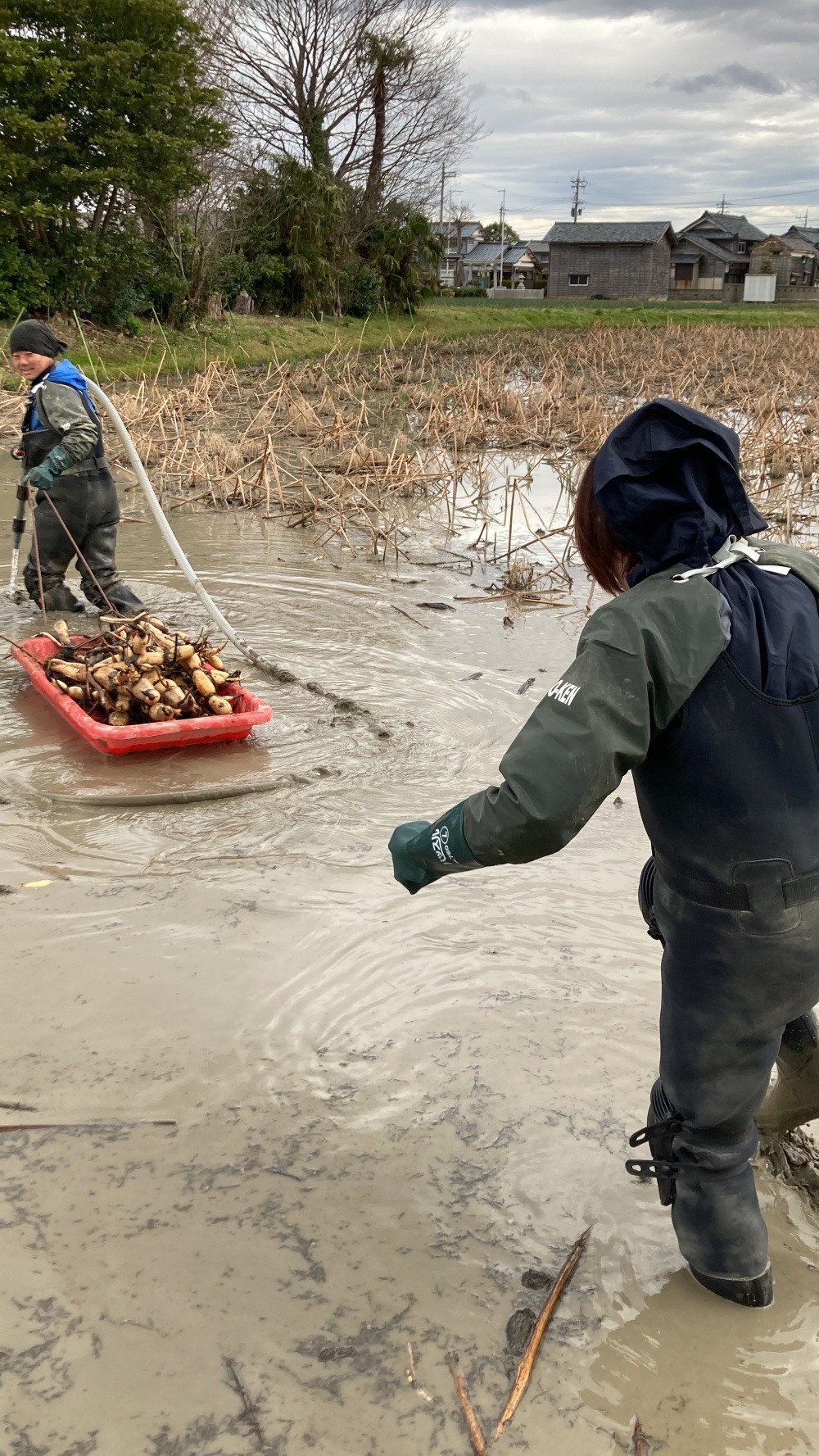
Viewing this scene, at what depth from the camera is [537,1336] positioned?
2211mm

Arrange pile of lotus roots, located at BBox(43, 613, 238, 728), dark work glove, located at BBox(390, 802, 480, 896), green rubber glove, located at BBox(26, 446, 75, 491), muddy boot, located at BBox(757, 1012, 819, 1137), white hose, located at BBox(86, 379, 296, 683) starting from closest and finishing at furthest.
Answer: dark work glove, located at BBox(390, 802, 480, 896) → muddy boot, located at BBox(757, 1012, 819, 1137) → pile of lotus roots, located at BBox(43, 613, 238, 728) → white hose, located at BBox(86, 379, 296, 683) → green rubber glove, located at BBox(26, 446, 75, 491)

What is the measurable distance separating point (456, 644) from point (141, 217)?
77.8 feet

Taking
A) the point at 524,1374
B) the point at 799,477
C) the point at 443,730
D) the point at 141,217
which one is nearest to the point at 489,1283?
the point at 524,1374

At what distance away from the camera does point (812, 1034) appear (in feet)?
7.97

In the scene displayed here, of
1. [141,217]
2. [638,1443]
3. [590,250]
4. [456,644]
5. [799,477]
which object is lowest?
[638,1443]

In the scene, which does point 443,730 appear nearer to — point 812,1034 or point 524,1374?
point 812,1034

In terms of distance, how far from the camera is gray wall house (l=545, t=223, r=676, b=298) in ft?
201

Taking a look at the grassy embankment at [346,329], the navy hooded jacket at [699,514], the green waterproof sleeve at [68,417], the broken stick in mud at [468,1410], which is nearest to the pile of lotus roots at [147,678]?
the green waterproof sleeve at [68,417]

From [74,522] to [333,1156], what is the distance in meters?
5.59

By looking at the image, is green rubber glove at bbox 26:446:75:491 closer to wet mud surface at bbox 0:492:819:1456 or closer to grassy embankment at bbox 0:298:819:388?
wet mud surface at bbox 0:492:819:1456

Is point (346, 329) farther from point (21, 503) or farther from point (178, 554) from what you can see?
point (178, 554)

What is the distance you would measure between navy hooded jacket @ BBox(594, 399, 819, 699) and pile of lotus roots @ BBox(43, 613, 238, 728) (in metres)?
3.55

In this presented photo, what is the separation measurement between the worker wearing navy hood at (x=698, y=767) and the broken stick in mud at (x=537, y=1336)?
1.20ft

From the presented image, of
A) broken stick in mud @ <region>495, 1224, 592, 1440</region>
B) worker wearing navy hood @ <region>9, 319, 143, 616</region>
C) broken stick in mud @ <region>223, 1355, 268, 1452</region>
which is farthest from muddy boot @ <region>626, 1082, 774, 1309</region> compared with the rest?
worker wearing navy hood @ <region>9, 319, 143, 616</region>
